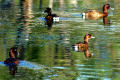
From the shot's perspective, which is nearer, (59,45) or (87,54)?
(87,54)

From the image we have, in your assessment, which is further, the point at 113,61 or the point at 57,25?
the point at 57,25

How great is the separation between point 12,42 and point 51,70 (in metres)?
6.27

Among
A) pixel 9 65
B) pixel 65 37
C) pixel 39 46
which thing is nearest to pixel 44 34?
pixel 65 37

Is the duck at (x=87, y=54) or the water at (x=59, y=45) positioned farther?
the duck at (x=87, y=54)

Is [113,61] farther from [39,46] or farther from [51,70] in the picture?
[39,46]

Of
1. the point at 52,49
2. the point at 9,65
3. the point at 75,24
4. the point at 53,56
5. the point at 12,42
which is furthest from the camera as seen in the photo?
the point at 75,24

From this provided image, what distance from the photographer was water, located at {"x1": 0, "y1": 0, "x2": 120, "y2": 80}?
47.1 feet

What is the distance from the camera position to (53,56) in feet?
56.4

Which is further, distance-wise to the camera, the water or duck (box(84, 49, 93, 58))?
duck (box(84, 49, 93, 58))

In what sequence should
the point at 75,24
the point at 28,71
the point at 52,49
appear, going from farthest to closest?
the point at 75,24, the point at 52,49, the point at 28,71

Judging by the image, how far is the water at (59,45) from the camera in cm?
1435

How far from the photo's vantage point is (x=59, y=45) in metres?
19.5

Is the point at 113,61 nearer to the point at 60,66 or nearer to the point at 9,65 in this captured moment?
the point at 60,66

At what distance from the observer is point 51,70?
14648 millimetres
